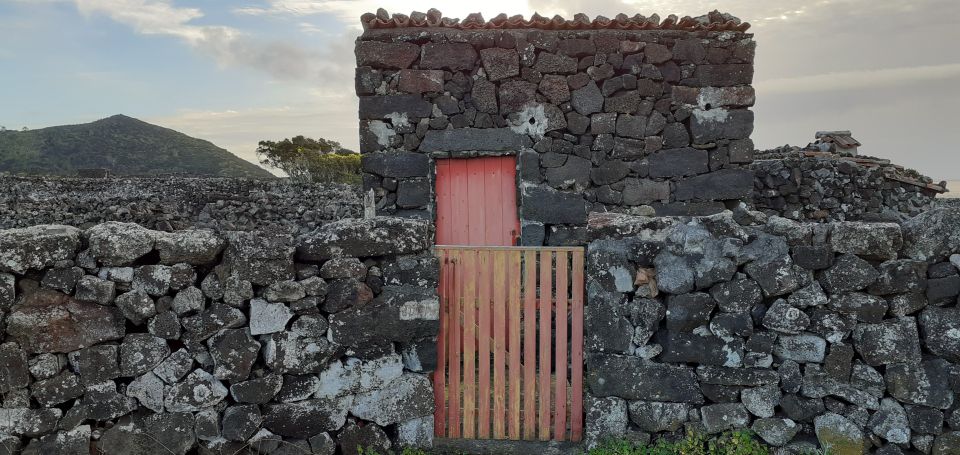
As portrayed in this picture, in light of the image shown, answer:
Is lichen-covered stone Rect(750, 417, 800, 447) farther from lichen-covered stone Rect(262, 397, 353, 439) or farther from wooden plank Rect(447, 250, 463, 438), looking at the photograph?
lichen-covered stone Rect(262, 397, 353, 439)

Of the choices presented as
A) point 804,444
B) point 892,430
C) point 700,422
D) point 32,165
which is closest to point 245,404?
point 700,422

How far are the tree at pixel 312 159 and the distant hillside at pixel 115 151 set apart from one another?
8.63 meters

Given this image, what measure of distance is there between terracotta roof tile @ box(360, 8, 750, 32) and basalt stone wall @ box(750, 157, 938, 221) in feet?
11.5

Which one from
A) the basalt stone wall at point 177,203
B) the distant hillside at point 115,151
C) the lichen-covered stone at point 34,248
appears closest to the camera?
the lichen-covered stone at point 34,248

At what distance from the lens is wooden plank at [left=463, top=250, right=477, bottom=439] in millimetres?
4520

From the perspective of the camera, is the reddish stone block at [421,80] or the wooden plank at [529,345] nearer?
the wooden plank at [529,345]

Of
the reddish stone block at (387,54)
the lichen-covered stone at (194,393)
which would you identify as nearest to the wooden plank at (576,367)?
the lichen-covered stone at (194,393)

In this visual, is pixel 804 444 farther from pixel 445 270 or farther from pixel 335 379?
pixel 335 379

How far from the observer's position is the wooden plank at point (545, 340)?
446cm

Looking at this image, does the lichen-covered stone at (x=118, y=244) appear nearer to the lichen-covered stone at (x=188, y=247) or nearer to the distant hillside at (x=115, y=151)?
the lichen-covered stone at (x=188, y=247)

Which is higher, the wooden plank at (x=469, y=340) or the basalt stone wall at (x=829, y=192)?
the basalt stone wall at (x=829, y=192)

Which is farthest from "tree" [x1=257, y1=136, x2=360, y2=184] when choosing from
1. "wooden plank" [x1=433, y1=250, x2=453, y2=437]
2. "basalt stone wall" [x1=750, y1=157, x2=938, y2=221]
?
"wooden plank" [x1=433, y1=250, x2=453, y2=437]

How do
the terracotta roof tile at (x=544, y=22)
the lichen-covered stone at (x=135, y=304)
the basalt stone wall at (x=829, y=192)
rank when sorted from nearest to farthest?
the lichen-covered stone at (x=135, y=304) → the terracotta roof tile at (x=544, y=22) → the basalt stone wall at (x=829, y=192)

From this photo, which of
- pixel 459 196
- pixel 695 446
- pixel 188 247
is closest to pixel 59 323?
pixel 188 247
